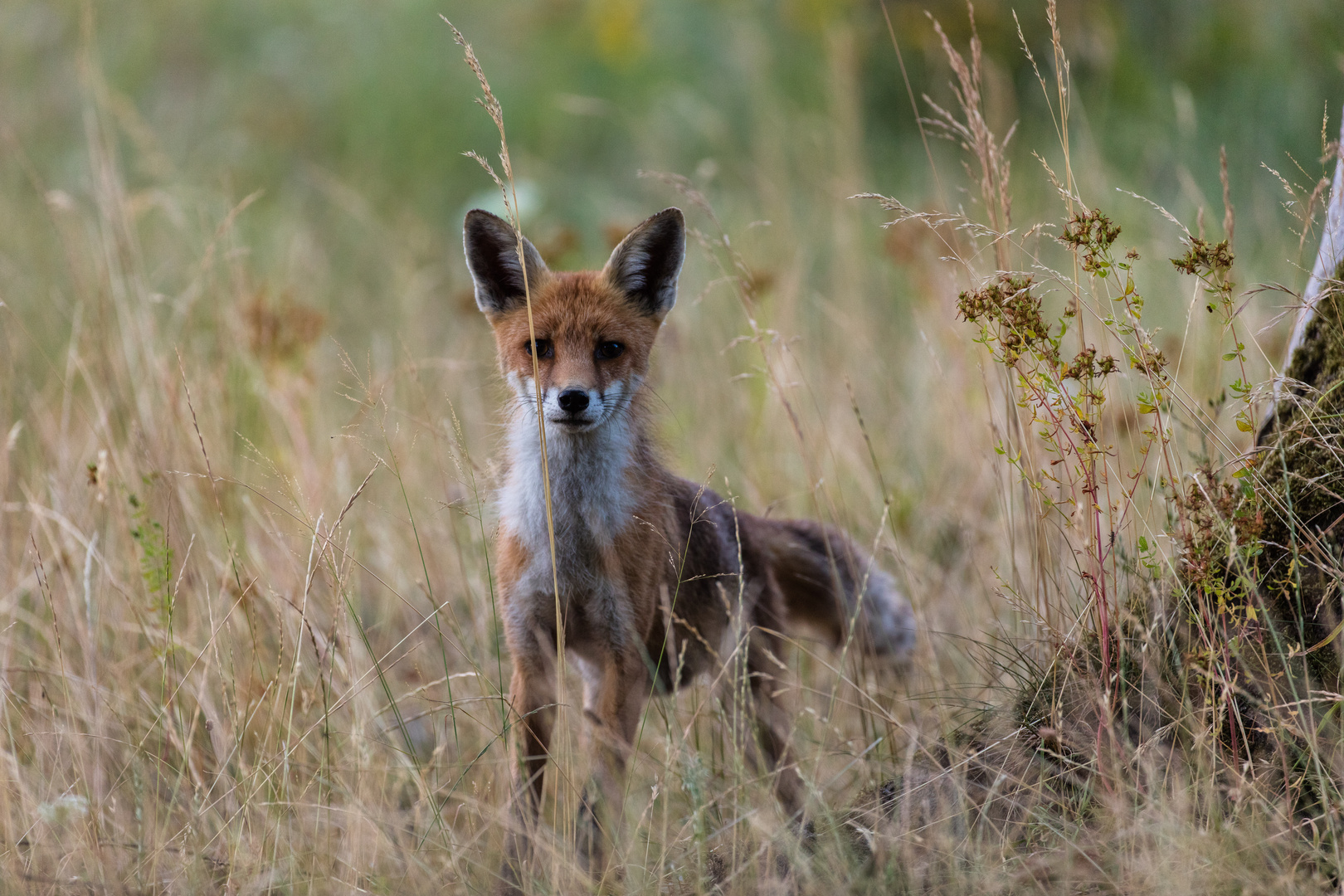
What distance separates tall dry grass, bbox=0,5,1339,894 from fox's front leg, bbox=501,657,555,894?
78 mm

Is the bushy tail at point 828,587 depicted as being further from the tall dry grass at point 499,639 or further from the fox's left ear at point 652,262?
the fox's left ear at point 652,262

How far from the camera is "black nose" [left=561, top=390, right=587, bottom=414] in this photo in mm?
3508

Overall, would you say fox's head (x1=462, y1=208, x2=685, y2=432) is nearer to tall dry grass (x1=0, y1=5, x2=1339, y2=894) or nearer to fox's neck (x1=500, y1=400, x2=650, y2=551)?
fox's neck (x1=500, y1=400, x2=650, y2=551)

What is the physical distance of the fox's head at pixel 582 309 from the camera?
3.69m

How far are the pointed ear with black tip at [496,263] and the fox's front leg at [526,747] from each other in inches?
54.0

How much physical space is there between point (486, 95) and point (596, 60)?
9.98 metres

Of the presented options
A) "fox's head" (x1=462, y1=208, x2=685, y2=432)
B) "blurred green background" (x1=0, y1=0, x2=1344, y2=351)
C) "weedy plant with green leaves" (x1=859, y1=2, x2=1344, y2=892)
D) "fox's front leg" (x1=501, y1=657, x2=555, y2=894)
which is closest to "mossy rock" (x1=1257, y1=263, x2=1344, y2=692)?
"weedy plant with green leaves" (x1=859, y1=2, x2=1344, y2=892)

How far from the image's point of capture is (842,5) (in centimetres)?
1031

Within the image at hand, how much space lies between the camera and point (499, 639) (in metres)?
4.05

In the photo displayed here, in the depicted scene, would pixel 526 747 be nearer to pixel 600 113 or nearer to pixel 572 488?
pixel 572 488

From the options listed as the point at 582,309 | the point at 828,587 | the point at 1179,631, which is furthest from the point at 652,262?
the point at 1179,631

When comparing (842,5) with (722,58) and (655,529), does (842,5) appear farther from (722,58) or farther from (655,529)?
(655,529)

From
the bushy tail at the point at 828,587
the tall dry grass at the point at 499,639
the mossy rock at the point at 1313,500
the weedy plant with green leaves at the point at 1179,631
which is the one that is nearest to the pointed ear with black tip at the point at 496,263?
the tall dry grass at the point at 499,639

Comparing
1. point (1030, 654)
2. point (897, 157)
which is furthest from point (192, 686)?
point (897, 157)
